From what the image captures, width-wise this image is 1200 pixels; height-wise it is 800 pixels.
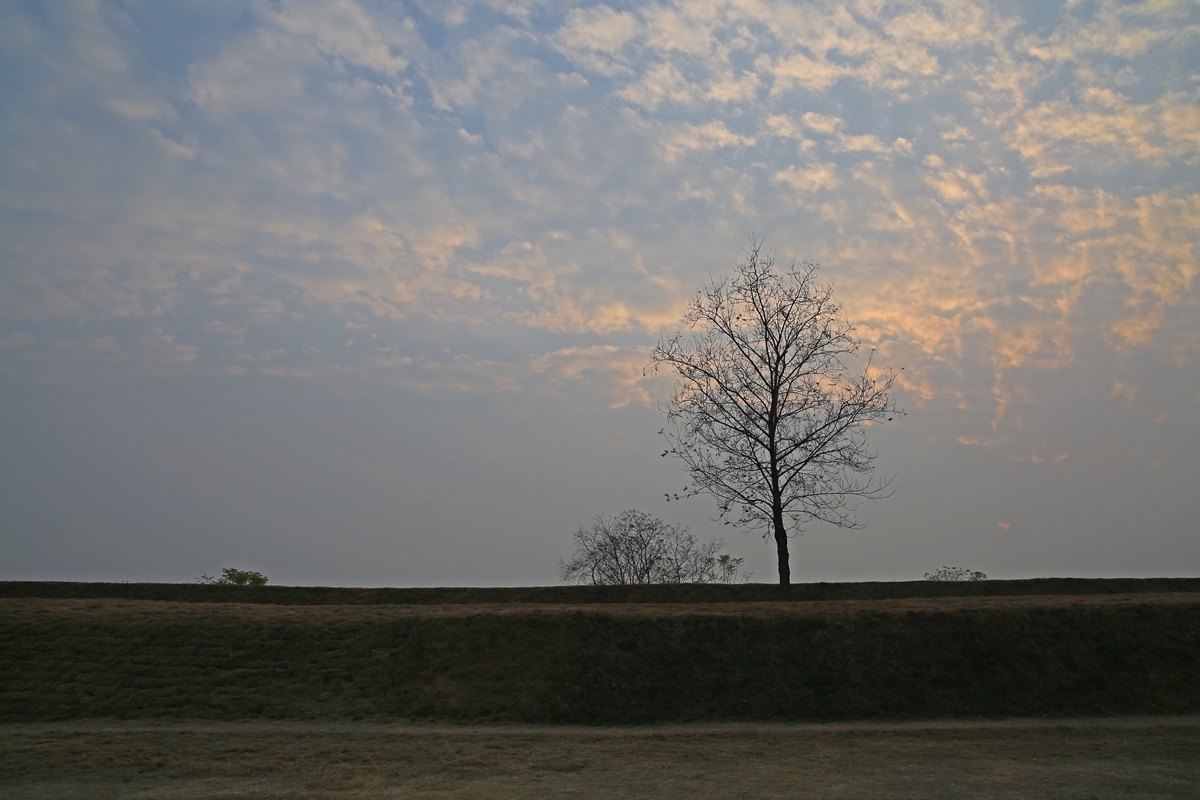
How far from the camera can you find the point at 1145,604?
20.5 metres

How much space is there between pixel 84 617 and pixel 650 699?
1624 centimetres

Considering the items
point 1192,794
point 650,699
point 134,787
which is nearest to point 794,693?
point 650,699

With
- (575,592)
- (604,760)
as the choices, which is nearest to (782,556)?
(575,592)

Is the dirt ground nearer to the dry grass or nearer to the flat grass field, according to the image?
the flat grass field

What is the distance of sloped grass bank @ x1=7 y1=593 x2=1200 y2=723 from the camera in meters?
17.1

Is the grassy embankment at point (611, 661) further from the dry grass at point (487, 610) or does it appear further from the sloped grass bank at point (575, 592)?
the sloped grass bank at point (575, 592)

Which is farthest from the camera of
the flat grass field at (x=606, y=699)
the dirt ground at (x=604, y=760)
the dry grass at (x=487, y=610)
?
the dry grass at (x=487, y=610)

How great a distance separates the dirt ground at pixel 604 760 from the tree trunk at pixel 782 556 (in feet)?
31.0

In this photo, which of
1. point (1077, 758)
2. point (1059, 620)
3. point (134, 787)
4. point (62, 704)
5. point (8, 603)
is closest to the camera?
point (134, 787)

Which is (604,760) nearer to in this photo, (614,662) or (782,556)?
(614,662)

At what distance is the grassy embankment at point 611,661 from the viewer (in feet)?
56.0

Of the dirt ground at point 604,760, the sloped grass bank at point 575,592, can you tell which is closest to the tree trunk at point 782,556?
the sloped grass bank at point 575,592

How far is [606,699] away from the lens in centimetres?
1767

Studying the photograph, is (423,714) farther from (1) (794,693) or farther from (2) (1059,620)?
(2) (1059,620)
